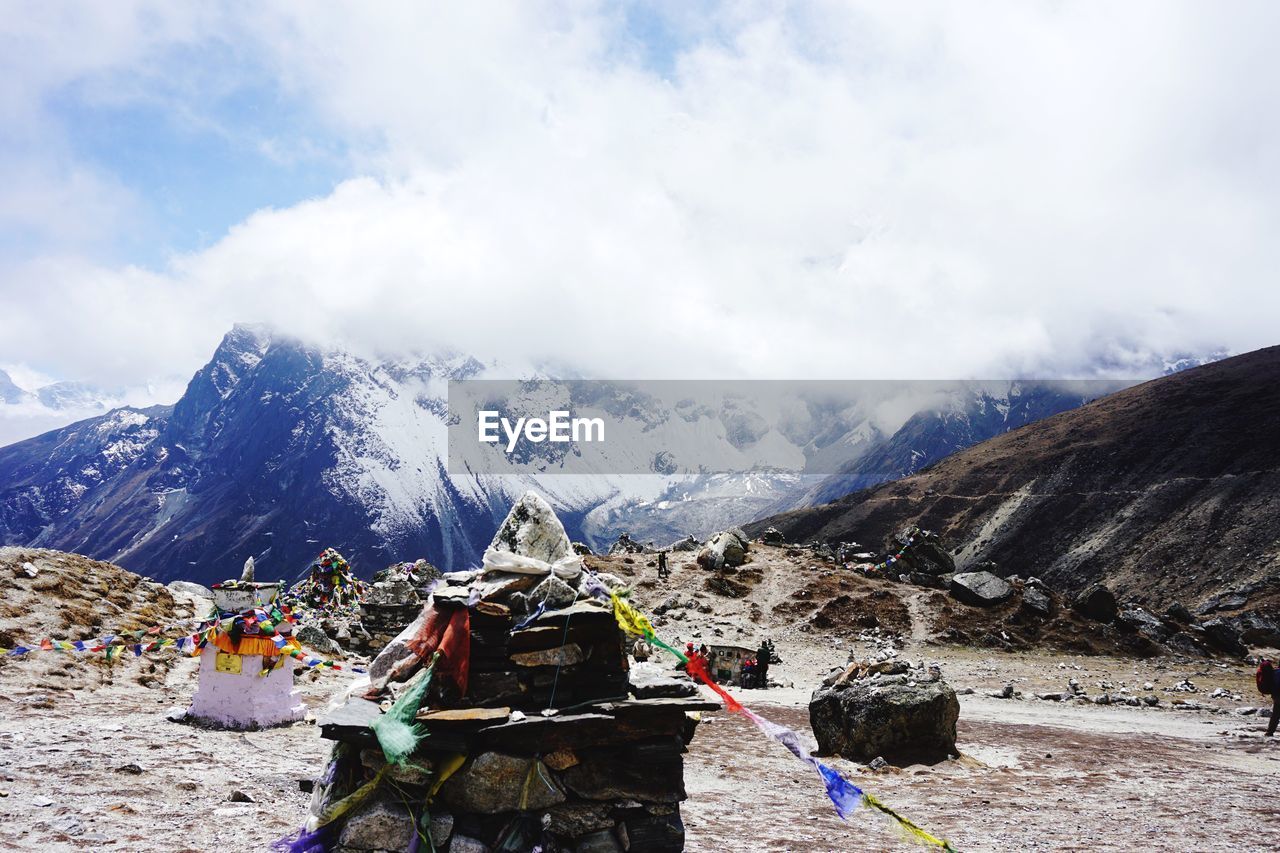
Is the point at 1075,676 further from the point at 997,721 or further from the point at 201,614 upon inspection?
the point at 201,614

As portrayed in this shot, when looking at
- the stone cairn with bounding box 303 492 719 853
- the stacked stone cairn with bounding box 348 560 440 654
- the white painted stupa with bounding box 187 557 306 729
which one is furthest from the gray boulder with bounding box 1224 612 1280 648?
the white painted stupa with bounding box 187 557 306 729

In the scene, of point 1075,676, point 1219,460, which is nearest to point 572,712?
point 1075,676

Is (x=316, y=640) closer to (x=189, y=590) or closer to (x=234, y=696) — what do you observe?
(x=234, y=696)

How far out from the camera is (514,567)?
26.1 feet

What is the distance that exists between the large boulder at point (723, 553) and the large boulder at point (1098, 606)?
21145 mm

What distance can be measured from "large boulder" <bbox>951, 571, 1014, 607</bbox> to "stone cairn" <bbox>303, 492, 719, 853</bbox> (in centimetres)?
4177

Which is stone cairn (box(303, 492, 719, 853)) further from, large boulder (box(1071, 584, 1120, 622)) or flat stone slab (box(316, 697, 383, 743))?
large boulder (box(1071, 584, 1120, 622))

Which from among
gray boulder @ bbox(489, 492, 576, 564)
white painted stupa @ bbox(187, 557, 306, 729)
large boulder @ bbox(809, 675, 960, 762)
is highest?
gray boulder @ bbox(489, 492, 576, 564)

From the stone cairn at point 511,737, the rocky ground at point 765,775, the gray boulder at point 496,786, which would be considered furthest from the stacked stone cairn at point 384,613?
the gray boulder at point 496,786

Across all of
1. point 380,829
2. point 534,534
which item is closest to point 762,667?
point 534,534

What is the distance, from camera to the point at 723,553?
173 ft

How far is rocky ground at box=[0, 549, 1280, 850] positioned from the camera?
9.40 m

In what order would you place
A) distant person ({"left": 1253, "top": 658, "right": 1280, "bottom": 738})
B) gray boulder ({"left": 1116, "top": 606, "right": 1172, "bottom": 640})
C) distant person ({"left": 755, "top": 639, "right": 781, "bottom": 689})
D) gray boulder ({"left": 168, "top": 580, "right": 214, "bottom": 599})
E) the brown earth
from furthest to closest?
the brown earth, gray boulder ({"left": 1116, "top": 606, "right": 1172, "bottom": 640}), gray boulder ({"left": 168, "top": 580, "right": 214, "bottom": 599}), distant person ({"left": 755, "top": 639, "right": 781, "bottom": 689}), distant person ({"left": 1253, "top": 658, "right": 1280, "bottom": 738})

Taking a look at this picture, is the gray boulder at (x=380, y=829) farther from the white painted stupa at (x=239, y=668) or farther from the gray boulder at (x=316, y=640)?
the gray boulder at (x=316, y=640)
